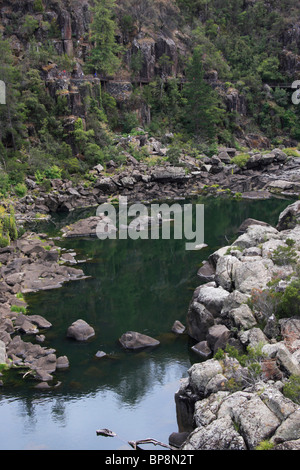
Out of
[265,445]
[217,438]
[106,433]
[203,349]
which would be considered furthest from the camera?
[203,349]

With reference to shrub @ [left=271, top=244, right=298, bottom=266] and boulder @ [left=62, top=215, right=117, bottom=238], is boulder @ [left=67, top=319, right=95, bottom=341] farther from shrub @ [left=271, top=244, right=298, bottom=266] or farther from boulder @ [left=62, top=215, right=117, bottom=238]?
boulder @ [left=62, top=215, right=117, bottom=238]

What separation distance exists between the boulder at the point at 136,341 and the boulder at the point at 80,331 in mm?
1989

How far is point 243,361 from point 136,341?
8.69 metres

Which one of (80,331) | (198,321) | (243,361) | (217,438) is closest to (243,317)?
(198,321)

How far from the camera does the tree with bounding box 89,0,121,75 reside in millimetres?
76312

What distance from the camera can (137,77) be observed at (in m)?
84.1

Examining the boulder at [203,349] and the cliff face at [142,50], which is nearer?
the boulder at [203,349]

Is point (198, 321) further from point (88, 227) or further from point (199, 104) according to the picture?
point (199, 104)

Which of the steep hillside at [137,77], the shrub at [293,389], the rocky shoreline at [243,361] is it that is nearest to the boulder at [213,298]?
the rocky shoreline at [243,361]

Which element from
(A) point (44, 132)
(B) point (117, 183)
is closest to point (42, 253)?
(B) point (117, 183)

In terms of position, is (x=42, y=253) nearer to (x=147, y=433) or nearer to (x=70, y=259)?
(x=70, y=259)

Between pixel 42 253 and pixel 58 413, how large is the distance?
64.3ft

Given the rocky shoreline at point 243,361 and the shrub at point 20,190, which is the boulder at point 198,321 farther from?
the shrub at point 20,190

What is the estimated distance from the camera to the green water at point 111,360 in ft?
64.1
